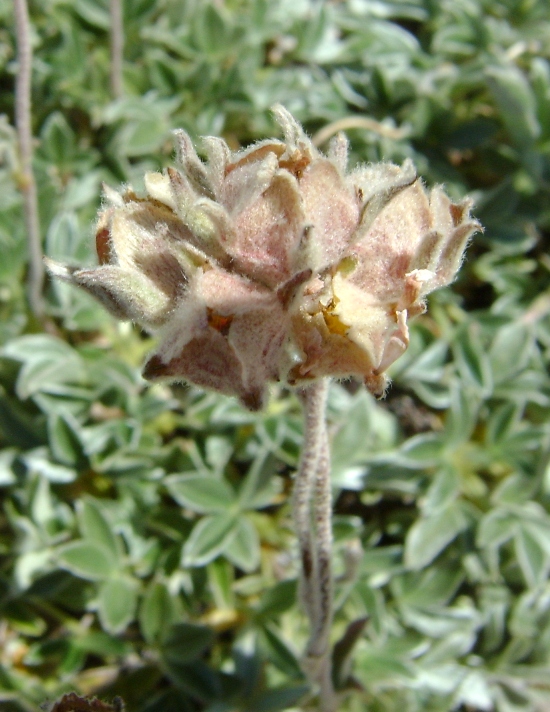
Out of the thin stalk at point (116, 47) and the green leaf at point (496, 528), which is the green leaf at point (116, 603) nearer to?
the green leaf at point (496, 528)

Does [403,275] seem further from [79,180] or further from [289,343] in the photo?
[79,180]

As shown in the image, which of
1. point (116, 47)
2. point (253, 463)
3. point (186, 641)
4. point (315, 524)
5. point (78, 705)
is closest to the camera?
point (78, 705)

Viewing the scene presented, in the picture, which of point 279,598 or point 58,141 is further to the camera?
point 58,141


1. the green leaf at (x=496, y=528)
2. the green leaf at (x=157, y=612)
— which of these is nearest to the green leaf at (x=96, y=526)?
the green leaf at (x=157, y=612)

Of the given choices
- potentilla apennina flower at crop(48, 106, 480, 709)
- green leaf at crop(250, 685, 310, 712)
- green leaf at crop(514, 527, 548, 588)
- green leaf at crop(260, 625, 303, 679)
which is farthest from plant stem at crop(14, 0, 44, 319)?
green leaf at crop(514, 527, 548, 588)

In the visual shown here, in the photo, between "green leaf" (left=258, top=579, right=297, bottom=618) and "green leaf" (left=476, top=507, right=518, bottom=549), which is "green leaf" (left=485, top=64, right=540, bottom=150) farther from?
"green leaf" (left=258, top=579, right=297, bottom=618)

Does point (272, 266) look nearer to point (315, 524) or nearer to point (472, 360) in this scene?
point (315, 524)

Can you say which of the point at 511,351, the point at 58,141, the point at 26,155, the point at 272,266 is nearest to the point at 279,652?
the point at 511,351
